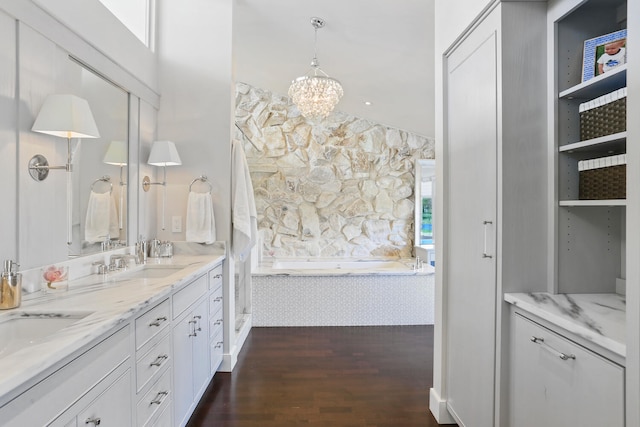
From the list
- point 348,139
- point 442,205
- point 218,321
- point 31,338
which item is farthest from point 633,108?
point 348,139

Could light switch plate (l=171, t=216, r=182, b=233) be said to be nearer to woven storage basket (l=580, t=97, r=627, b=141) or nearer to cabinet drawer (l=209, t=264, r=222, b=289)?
cabinet drawer (l=209, t=264, r=222, b=289)

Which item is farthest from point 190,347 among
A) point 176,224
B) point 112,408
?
point 176,224

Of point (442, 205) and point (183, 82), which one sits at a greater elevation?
point (183, 82)

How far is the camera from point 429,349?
3.28 m

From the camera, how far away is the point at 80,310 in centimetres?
133

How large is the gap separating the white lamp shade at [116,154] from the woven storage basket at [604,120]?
248 cm

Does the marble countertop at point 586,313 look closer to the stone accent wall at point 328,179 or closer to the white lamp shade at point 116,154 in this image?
the white lamp shade at point 116,154

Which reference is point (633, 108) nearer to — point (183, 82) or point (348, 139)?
point (183, 82)

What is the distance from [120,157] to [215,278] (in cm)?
104

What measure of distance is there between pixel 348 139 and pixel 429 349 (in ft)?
9.86

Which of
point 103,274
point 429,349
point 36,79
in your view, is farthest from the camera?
point 429,349

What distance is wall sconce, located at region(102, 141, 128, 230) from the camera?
2271mm

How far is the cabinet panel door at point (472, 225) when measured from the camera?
1654 mm

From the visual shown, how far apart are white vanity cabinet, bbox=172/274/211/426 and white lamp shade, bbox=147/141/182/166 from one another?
88 cm
